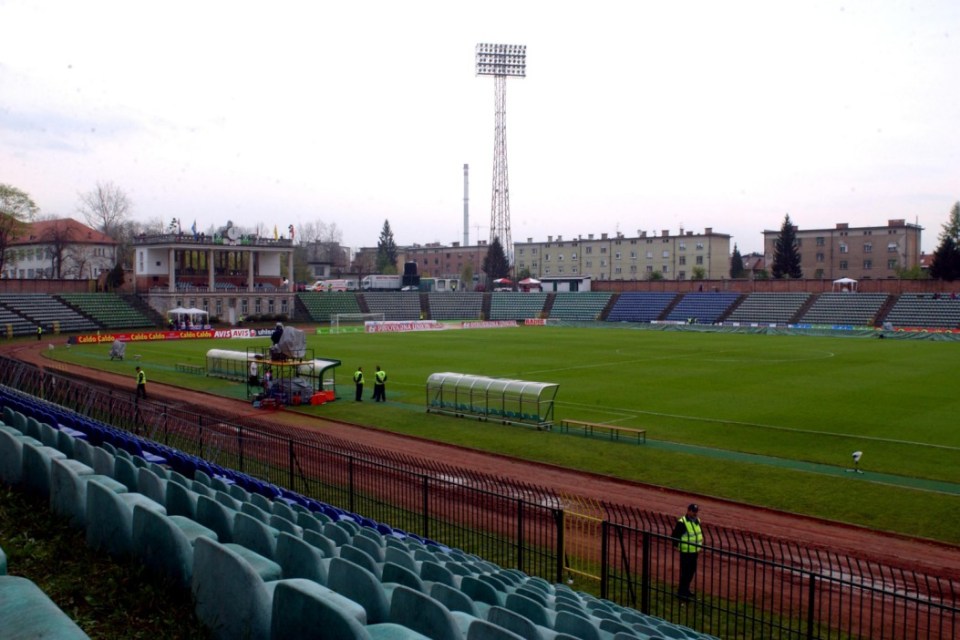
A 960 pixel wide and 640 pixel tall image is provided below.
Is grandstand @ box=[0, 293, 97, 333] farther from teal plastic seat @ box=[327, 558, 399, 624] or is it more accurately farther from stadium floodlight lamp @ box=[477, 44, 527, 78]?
teal plastic seat @ box=[327, 558, 399, 624]

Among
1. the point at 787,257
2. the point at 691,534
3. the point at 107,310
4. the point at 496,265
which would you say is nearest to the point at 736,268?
the point at 787,257

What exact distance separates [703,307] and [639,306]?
8503 mm

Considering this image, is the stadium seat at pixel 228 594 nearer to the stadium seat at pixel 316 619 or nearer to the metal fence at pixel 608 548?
the stadium seat at pixel 316 619

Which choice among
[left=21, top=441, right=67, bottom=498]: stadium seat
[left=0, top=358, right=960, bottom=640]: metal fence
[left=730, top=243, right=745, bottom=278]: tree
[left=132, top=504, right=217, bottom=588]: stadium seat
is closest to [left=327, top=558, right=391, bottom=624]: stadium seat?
[left=132, top=504, right=217, bottom=588]: stadium seat

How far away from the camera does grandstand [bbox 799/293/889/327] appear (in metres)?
80.6

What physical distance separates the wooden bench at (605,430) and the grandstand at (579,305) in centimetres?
6914

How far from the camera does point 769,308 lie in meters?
88.2

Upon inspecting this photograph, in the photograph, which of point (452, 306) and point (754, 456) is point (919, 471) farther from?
point (452, 306)

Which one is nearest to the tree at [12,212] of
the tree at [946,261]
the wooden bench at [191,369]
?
the wooden bench at [191,369]

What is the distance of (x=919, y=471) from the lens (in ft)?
72.3

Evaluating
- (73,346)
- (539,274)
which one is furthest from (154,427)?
(539,274)

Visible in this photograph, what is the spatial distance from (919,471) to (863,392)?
15.4 m

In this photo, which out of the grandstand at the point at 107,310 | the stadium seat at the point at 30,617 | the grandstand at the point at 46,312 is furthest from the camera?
the grandstand at the point at 107,310

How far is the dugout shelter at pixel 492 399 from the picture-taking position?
2964cm
